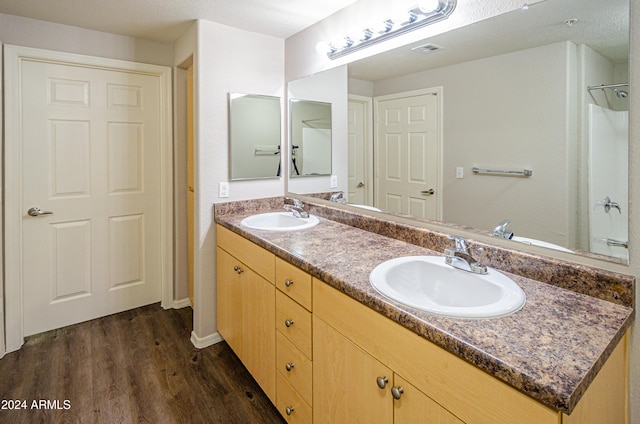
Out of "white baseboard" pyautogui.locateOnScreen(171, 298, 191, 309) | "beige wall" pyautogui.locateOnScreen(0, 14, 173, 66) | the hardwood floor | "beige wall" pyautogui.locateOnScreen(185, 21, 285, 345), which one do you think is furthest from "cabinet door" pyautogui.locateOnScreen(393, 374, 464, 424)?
"beige wall" pyautogui.locateOnScreen(0, 14, 173, 66)

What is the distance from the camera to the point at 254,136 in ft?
8.06

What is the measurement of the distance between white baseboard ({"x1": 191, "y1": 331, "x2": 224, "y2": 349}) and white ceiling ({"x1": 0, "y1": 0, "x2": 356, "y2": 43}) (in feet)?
6.81

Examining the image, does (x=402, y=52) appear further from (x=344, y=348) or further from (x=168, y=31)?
(x=168, y=31)

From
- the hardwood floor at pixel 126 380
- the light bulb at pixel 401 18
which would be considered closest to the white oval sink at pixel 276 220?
the hardwood floor at pixel 126 380

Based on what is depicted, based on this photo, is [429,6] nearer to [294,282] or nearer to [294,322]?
[294,282]

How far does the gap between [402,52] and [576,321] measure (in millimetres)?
1361

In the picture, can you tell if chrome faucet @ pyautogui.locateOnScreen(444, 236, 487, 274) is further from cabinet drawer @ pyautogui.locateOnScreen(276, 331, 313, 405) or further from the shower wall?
cabinet drawer @ pyautogui.locateOnScreen(276, 331, 313, 405)

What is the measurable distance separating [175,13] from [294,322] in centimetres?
196

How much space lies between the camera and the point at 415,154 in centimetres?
170

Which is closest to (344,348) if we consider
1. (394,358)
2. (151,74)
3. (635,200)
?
(394,358)

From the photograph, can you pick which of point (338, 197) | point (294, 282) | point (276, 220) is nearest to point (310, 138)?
point (338, 197)

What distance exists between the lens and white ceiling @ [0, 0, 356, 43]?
6.52 feet

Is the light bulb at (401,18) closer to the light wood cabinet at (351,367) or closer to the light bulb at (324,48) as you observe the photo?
the light bulb at (324,48)

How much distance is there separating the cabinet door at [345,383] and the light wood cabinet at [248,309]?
39 centimetres
